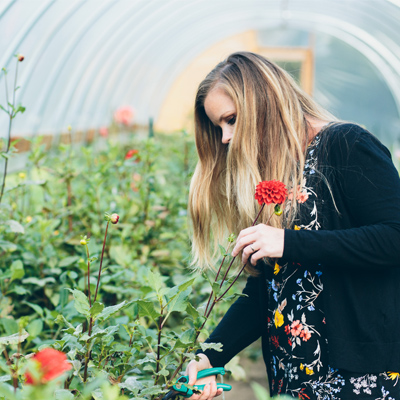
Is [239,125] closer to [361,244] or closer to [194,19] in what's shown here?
[361,244]

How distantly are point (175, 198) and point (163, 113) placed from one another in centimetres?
1165

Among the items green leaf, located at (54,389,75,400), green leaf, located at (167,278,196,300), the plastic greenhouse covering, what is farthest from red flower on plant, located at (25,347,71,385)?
the plastic greenhouse covering

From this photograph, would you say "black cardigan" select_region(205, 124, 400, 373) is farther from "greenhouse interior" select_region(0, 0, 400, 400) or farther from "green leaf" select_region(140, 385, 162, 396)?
"green leaf" select_region(140, 385, 162, 396)

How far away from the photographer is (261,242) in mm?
1104

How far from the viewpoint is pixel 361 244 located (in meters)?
1.11

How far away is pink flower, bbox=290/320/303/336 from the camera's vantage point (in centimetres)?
124

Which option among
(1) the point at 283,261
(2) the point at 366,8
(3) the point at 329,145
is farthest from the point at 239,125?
(2) the point at 366,8

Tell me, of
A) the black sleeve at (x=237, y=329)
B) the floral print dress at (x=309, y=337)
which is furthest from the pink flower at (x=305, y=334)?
the black sleeve at (x=237, y=329)

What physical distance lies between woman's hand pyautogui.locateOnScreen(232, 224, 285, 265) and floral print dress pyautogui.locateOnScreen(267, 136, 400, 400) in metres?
0.16

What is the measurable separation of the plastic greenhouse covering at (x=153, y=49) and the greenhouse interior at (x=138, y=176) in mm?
34

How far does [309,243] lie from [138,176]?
7.56 ft

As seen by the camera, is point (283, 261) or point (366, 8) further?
point (366, 8)

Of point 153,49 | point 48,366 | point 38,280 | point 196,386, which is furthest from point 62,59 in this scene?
point 48,366

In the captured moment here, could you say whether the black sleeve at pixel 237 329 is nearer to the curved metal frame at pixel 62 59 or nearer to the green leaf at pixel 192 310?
the green leaf at pixel 192 310
